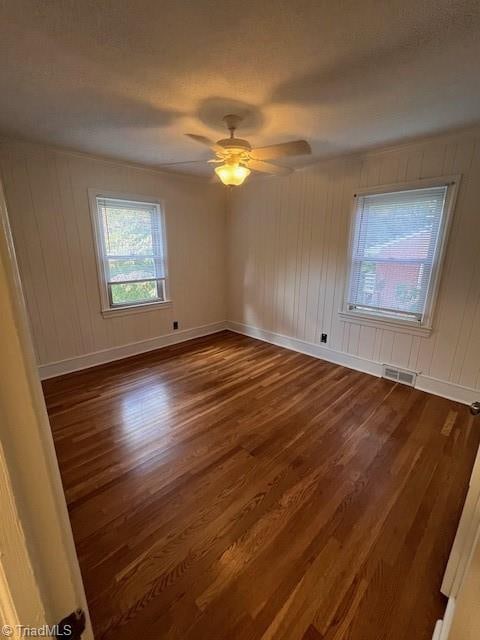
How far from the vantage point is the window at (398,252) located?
2.72 meters

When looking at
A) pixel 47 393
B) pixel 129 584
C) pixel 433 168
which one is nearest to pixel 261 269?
→ pixel 433 168

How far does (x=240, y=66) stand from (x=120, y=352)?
10.8ft

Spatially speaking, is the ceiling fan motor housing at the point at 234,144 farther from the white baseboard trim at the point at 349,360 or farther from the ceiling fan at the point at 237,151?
the white baseboard trim at the point at 349,360

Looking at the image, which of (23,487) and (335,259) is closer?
(23,487)

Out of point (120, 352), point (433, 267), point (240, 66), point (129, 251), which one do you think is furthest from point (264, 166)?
point (120, 352)

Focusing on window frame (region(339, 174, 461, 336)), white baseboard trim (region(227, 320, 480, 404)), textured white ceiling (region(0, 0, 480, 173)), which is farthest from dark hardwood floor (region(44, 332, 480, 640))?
textured white ceiling (region(0, 0, 480, 173))

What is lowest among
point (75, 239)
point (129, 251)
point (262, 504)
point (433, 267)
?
point (262, 504)

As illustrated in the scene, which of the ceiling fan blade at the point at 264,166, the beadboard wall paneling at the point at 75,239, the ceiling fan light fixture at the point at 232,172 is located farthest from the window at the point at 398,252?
the beadboard wall paneling at the point at 75,239

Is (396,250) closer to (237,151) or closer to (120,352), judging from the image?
(237,151)

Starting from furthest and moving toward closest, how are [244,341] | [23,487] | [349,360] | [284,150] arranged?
1. [244,341]
2. [349,360]
3. [284,150]
4. [23,487]

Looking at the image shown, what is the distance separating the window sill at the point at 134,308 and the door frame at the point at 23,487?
344 centimetres

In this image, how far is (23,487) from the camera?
1.26ft

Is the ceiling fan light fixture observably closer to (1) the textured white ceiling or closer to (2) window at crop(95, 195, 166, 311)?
(1) the textured white ceiling

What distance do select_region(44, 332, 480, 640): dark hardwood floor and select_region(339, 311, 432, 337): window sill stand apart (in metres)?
0.63
